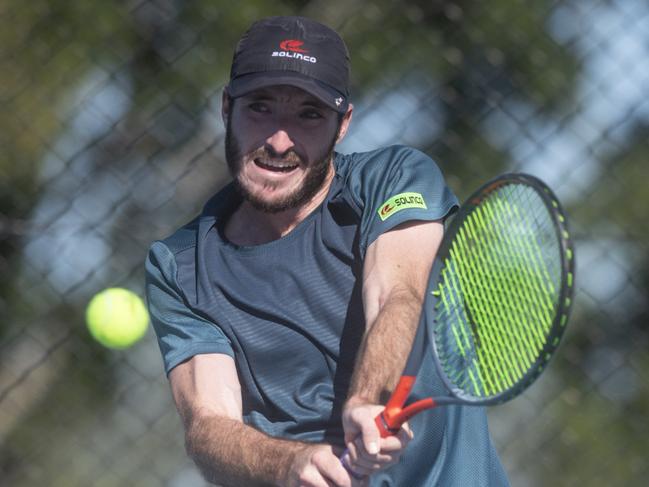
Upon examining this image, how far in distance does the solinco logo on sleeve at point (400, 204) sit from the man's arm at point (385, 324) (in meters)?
0.03

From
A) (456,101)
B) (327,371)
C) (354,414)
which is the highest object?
(354,414)

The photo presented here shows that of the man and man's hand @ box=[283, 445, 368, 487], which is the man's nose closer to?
the man

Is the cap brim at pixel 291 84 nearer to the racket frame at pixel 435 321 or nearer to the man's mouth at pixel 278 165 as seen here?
the man's mouth at pixel 278 165

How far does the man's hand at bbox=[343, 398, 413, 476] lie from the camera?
6.59 feet

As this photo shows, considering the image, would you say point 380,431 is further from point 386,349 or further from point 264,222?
point 264,222

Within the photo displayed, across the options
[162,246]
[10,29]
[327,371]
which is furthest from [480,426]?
[10,29]

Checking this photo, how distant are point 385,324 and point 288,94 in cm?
48

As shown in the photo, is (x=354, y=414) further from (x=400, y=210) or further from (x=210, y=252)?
(x=210, y=252)

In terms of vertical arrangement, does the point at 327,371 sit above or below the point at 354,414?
below

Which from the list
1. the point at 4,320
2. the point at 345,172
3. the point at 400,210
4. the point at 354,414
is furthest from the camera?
the point at 4,320

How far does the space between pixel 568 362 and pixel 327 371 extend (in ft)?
5.43

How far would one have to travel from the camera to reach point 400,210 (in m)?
2.40

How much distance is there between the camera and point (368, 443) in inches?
78.8

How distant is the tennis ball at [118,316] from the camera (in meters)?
3.87
